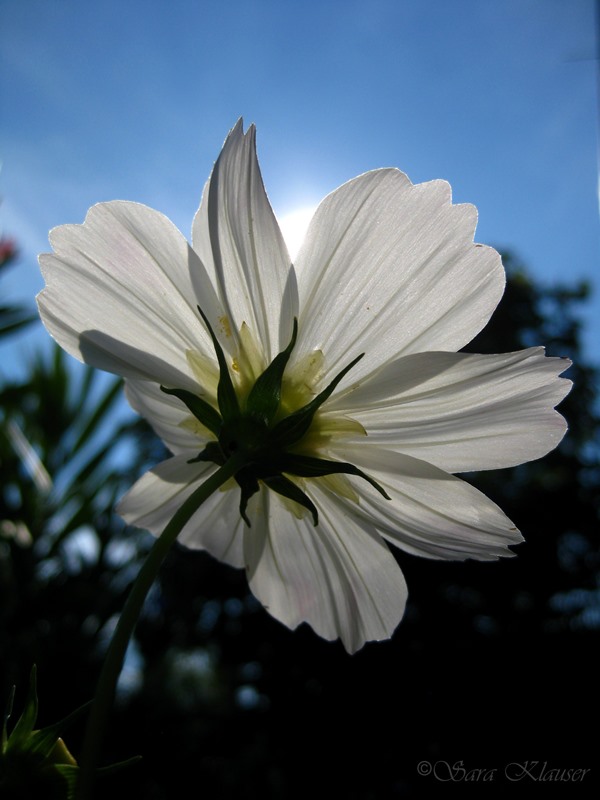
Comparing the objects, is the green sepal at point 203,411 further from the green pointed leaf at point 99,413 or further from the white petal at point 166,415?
the green pointed leaf at point 99,413

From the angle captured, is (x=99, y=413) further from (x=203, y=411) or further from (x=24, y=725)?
(x=24, y=725)

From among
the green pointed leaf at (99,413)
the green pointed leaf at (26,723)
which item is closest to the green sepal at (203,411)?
the green pointed leaf at (26,723)

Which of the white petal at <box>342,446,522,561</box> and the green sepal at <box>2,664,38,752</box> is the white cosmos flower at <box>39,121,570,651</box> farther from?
the green sepal at <box>2,664,38,752</box>

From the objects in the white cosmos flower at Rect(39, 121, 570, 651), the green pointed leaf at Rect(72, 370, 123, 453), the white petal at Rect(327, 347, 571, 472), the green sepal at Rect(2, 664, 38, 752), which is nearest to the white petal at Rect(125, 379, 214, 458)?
the white cosmos flower at Rect(39, 121, 570, 651)

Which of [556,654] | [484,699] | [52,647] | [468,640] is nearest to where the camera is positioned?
[52,647]

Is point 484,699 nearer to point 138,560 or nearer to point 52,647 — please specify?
point 138,560

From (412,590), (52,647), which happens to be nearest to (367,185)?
(52,647)
